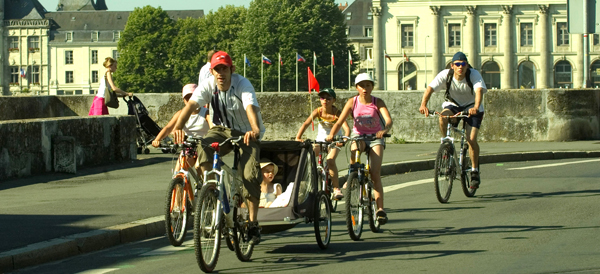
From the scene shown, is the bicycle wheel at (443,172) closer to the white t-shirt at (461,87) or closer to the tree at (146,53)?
the white t-shirt at (461,87)

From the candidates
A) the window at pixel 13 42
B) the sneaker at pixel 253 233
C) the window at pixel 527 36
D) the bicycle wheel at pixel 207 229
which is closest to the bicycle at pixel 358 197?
the sneaker at pixel 253 233

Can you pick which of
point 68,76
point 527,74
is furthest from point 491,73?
point 68,76

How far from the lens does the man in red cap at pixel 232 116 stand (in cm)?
681

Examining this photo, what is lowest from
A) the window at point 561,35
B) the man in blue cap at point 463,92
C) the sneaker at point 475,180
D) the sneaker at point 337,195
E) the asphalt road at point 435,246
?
the asphalt road at point 435,246

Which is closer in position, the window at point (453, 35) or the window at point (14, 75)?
the window at point (453, 35)

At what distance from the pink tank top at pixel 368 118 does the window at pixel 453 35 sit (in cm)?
→ 9456

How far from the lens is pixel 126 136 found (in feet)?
52.7

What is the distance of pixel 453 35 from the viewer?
102m

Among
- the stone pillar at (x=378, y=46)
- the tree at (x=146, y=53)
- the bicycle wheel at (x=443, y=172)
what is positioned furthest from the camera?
the stone pillar at (x=378, y=46)

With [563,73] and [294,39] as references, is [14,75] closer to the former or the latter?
[294,39]

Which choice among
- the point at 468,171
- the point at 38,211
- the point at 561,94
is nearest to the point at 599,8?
the point at 561,94

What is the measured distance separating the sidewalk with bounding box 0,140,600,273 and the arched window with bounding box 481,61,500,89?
280ft

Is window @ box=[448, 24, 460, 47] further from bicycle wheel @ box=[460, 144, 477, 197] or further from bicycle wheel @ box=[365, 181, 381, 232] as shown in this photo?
bicycle wheel @ box=[365, 181, 381, 232]

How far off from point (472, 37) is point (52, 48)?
71207mm
